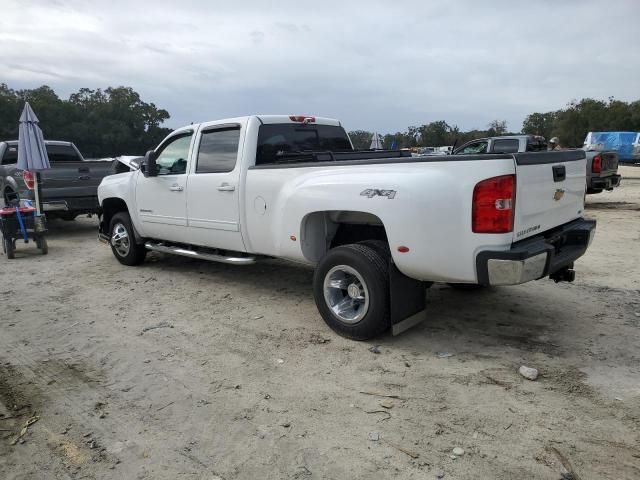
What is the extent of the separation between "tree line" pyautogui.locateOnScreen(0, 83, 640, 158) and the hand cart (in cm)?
4157

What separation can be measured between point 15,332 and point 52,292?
1.45m

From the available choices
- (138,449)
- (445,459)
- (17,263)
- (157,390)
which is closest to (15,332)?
(157,390)

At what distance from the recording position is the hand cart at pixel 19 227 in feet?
26.5

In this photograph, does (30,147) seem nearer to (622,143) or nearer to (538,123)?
(622,143)

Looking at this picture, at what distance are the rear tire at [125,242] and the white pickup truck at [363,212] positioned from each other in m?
0.82

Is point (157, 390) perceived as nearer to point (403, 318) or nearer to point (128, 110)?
point (403, 318)

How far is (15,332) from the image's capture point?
475cm

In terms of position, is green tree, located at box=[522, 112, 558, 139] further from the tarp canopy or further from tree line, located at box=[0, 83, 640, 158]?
the tarp canopy

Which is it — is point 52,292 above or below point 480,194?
below

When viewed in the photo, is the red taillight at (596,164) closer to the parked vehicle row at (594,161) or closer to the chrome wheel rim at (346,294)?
the parked vehicle row at (594,161)

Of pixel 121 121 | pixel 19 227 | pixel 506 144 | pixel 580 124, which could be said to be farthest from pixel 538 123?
pixel 19 227

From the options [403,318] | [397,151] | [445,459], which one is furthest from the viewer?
[397,151]

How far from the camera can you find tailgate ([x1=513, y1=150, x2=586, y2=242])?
348 cm

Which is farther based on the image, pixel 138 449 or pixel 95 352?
pixel 95 352
